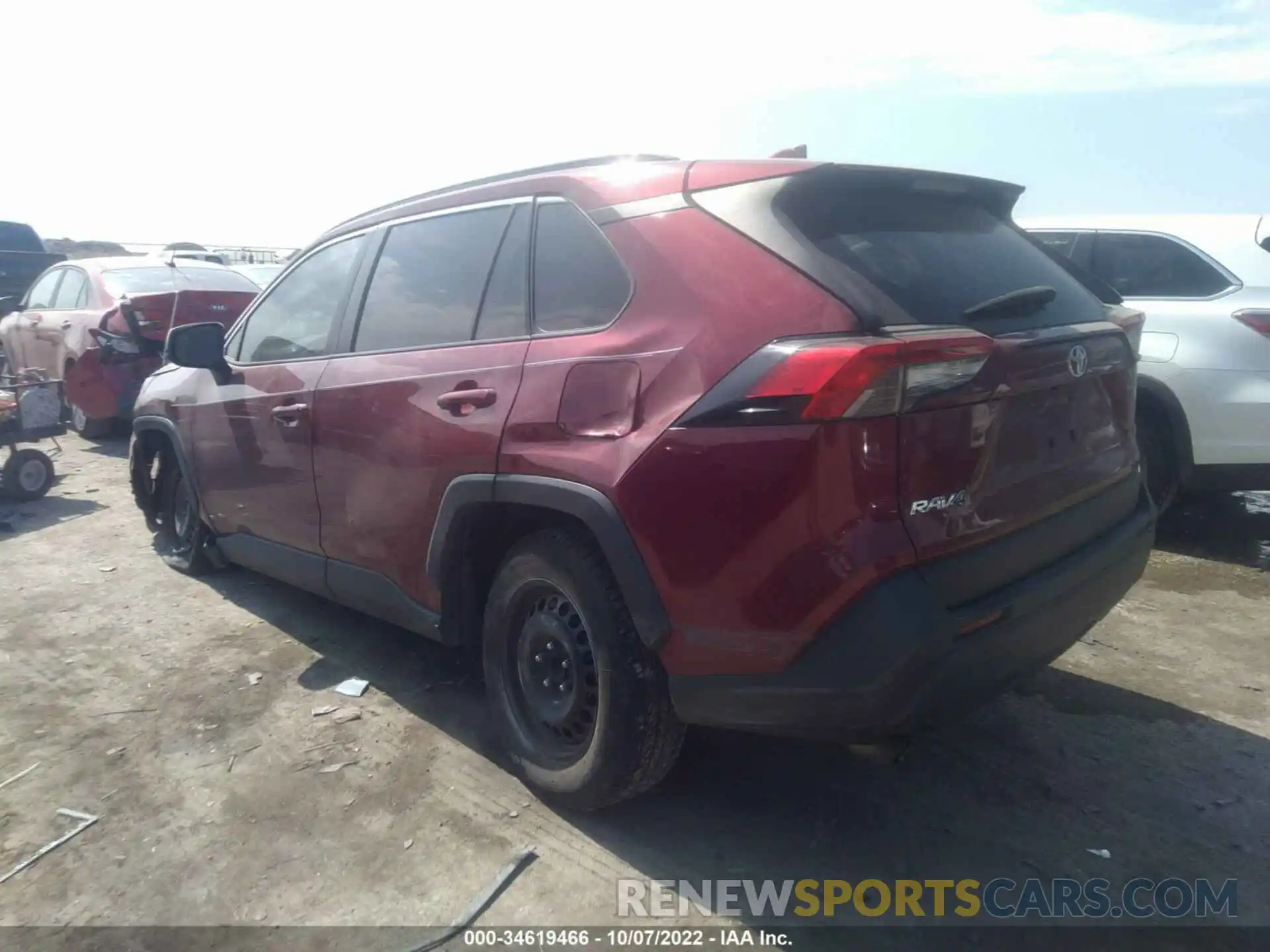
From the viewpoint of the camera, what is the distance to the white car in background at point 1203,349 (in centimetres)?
497

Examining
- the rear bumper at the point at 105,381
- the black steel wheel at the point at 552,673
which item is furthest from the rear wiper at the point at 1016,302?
the rear bumper at the point at 105,381

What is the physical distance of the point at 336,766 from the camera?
10.9 ft

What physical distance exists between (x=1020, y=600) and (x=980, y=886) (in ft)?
2.75

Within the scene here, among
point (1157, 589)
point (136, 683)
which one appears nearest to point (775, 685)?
point (136, 683)

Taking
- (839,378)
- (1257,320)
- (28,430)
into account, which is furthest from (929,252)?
(28,430)

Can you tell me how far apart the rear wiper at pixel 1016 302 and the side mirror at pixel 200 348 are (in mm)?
3355

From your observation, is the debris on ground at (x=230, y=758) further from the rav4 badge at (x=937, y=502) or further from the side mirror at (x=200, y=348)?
the rav4 badge at (x=937, y=502)

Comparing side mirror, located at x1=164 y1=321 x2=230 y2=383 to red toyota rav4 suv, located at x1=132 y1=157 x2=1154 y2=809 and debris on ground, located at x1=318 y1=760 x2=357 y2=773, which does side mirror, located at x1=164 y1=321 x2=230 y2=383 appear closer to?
red toyota rav4 suv, located at x1=132 y1=157 x2=1154 y2=809

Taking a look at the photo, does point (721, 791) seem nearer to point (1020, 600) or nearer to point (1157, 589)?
point (1020, 600)

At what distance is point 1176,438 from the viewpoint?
5254 millimetres

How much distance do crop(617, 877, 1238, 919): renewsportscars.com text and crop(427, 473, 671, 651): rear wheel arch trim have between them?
2.35 feet

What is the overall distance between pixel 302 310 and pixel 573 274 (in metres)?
1.77

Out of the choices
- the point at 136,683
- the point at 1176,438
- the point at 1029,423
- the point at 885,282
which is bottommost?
the point at 136,683

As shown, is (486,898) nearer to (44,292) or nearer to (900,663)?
(900,663)
